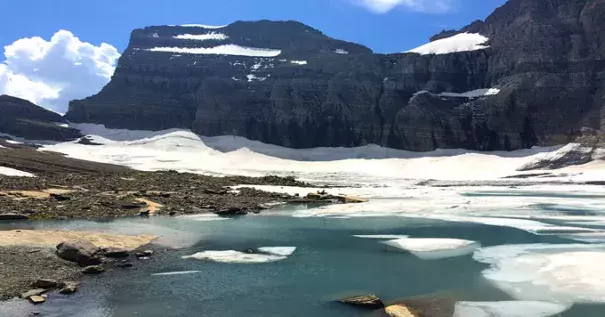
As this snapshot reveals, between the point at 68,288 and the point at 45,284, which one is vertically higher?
the point at 45,284

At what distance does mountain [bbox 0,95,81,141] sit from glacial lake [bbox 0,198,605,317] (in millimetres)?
115504

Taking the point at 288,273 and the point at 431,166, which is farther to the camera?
the point at 431,166

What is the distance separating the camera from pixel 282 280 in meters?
19.4

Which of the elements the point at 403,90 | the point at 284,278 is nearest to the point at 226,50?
the point at 403,90

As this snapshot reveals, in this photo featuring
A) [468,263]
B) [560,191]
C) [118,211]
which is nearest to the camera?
[468,263]

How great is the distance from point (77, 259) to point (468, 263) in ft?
55.3

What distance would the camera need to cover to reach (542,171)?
8438 cm

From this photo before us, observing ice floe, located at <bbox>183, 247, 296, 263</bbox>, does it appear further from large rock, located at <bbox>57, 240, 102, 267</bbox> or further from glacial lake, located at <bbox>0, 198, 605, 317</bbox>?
large rock, located at <bbox>57, 240, 102, 267</bbox>

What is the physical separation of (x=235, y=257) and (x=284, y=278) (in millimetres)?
4513

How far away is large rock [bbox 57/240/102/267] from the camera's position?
69.4 feet

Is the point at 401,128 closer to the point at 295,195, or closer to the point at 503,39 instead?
the point at 503,39

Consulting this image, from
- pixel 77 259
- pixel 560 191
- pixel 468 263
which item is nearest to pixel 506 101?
pixel 560 191

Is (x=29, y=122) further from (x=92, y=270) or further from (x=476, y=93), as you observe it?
(x=92, y=270)

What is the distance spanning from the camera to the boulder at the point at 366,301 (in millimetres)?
15938
